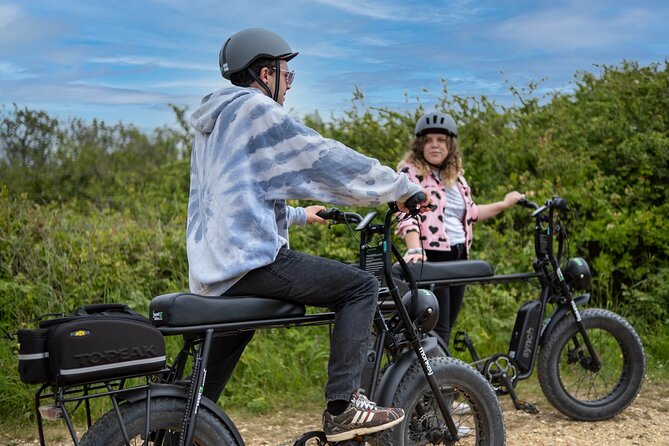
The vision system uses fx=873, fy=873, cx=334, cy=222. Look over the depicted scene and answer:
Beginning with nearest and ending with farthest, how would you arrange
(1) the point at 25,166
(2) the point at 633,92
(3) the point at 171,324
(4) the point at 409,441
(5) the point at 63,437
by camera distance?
(3) the point at 171,324
(4) the point at 409,441
(5) the point at 63,437
(2) the point at 633,92
(1) the point at 25,166

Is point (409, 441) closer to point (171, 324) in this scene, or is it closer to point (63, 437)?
point (171, 324)

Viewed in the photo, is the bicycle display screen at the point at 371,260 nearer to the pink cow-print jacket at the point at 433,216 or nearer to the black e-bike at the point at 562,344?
the pink cow-print jacket at the point at 433,216

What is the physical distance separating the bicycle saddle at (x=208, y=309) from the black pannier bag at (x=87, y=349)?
0.40 feet

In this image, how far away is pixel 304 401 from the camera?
6289 millimetres

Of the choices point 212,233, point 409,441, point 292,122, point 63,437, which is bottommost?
point 63,437

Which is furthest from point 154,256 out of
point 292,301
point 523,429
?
point 292,301

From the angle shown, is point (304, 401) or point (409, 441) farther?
point (304, 401)

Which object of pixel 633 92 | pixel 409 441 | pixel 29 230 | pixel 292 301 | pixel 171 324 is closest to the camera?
pixel 171 324

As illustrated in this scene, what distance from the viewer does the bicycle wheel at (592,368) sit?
5.78 metres

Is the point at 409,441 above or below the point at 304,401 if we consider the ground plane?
above

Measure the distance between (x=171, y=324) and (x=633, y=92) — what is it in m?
7.25

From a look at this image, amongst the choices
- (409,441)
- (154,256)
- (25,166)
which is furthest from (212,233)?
(25,166)

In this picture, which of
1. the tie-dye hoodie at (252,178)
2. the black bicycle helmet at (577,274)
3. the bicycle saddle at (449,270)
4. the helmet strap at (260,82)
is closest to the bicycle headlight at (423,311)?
the tie-dye hoodie at (252,178)

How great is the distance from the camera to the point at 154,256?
23.7 ft
